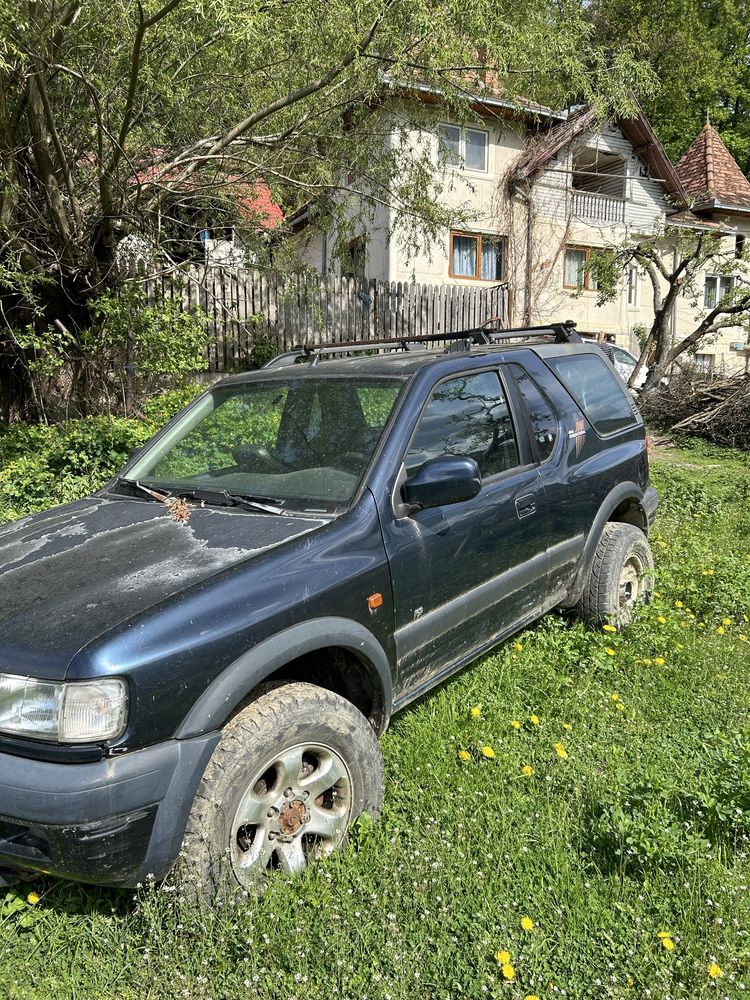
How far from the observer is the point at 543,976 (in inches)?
82.3

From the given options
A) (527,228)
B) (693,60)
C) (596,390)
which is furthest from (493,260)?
(693,60)

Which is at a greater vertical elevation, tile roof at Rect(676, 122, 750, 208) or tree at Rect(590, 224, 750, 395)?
tile roof at Rect(676, 122, 750, 208)

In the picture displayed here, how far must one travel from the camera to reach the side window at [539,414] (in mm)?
3830

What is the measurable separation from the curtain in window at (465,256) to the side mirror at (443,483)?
1814 cm

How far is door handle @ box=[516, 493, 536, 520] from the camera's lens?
3510 millimetres

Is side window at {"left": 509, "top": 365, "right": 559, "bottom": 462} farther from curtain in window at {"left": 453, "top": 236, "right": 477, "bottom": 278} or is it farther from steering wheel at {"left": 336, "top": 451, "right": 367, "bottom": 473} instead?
curtain in window at {"left": 453, "top": 236, "right": 477, "bottom": 278}

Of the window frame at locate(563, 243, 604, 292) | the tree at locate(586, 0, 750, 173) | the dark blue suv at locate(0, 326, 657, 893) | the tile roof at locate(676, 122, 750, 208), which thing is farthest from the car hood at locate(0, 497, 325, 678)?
the tree at locate(586, 0, 750, 173)

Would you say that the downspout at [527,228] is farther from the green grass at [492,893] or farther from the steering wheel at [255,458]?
the green grass at [492,893]

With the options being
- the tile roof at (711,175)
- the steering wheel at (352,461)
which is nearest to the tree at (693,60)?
the tile roof at (711,175)

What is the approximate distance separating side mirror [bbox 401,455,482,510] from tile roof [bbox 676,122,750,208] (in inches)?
1050

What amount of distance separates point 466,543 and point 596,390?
1.95 meters

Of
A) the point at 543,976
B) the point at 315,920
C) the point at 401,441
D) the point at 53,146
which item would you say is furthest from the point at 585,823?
the point at 53,146

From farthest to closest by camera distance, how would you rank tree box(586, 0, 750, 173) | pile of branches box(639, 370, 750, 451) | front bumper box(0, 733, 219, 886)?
tree box(586, 0, 750, 173) < pile of branches box(639, 370, 750, 451) < front bumper box(0, 733, 219, 886)

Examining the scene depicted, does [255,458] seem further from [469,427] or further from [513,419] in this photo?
[513,419]
